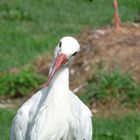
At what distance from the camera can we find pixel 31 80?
1365cm

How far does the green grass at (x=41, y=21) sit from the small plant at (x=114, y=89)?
2.72m

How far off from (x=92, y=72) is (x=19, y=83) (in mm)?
1205

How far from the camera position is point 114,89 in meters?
12.5

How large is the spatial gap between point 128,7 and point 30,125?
14.8 metres

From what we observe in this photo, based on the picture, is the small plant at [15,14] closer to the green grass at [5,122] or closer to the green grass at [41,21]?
the green grass at [41,21]

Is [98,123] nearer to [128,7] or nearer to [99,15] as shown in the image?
[99,15]

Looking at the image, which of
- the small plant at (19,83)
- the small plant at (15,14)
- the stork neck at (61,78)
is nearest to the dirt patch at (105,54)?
the small plant at (19,83)

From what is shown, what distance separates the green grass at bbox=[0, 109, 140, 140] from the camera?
35.1 feet

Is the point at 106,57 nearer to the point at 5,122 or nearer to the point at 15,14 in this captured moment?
the point at 5,122

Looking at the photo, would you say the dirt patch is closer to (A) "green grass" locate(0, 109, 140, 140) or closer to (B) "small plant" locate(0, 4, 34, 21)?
(A) "green grass" locate(0, 109, 140, 140)

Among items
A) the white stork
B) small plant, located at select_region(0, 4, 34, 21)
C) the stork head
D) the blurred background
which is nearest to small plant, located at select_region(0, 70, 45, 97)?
the blurred background

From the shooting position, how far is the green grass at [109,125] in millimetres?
10695

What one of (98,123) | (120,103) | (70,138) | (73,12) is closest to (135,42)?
(120,103)

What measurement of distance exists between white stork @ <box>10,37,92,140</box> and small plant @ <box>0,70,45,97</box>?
16.5 ft
